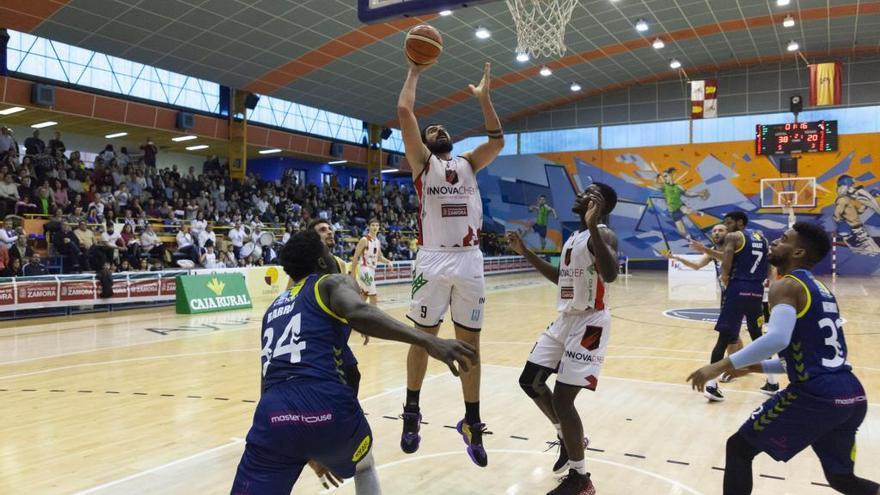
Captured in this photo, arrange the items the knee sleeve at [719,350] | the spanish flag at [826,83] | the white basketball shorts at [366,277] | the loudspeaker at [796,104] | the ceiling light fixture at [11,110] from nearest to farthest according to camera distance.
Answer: the knee sleeve at [719,350], the white basketball shorts at [366,277], the ceiling light fixture at [11,110], the spanish flag at [826,83], the loudspeaker at [796,104]

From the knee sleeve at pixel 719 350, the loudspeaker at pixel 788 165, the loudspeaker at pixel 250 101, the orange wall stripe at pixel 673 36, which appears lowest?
the knee sleeve at pixel 719 350

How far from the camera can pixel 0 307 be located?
12.0 meters

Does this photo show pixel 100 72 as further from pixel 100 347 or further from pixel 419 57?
pixel 419 57

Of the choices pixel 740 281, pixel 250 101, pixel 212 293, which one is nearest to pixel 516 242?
pixel 740 281

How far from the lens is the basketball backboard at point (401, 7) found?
24.1ft

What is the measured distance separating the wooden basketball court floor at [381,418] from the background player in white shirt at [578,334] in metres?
0.38

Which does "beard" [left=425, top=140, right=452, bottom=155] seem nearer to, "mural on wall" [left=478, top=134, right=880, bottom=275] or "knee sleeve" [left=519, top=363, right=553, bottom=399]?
"knee sleeve" [left=519, top=363, right=553, bottom=399]

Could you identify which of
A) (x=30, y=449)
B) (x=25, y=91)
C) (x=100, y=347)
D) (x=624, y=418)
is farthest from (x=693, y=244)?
(x=25, y=91)

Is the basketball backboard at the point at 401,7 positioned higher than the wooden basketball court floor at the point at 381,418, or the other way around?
the basketball backboard at the point at 401,7

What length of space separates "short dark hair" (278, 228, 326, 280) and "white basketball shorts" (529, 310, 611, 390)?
1796 millimetres

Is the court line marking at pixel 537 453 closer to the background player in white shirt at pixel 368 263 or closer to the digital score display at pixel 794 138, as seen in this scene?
the background player in white shirt at pixel 368 263

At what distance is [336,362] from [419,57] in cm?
202

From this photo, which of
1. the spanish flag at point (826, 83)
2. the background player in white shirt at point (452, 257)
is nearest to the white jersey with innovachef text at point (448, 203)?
the background player in white shirt at point (452, 257)

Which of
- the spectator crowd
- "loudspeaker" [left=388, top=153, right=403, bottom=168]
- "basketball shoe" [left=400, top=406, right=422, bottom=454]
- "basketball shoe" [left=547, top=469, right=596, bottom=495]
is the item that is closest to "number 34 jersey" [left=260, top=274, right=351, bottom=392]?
"basketball shoe" [left=400, top=406, right=422, bottom=454]
